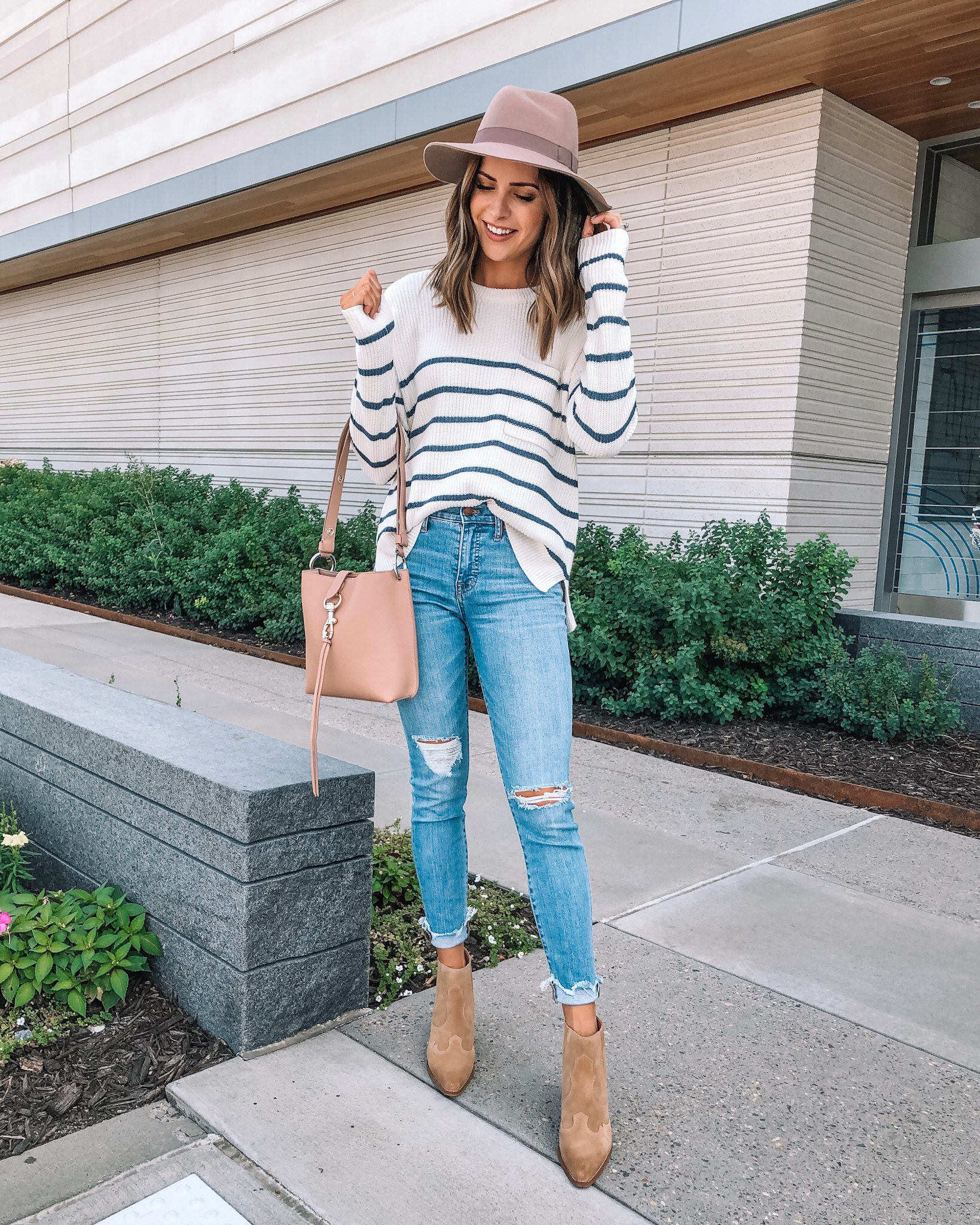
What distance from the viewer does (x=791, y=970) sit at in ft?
9.62

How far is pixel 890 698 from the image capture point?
536 cm

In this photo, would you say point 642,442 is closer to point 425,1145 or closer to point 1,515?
point 425,1145

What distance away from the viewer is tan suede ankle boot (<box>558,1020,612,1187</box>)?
78.2 inches

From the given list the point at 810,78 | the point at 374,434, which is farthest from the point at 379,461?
the point at 810,78

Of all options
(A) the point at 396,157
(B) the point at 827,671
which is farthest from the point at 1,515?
(B) the point at 827,671

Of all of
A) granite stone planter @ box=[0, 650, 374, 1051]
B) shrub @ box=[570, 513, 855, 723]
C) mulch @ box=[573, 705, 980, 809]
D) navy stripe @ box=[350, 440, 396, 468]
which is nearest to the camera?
navy stripe @ box=[350, 440, 396, 468]

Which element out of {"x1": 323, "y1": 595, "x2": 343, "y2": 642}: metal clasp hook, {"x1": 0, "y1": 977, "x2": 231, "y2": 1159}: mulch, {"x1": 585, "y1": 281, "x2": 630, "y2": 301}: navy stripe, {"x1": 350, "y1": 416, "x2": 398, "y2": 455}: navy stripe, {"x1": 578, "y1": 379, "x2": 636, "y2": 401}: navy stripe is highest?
{"x1": 585, "y1": 281, "x2": 630, "y2": 301}: navy stripe

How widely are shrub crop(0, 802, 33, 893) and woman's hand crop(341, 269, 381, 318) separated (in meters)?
1.71

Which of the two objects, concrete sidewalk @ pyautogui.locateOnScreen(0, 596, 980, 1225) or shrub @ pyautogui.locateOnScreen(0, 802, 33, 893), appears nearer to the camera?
concrete sidewalk @ pyautogui.locateOnScreen(0, 596, 980, 1225)

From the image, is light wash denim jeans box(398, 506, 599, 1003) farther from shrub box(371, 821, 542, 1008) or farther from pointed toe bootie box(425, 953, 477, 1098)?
shrub box(371, 821, 542, 1008)

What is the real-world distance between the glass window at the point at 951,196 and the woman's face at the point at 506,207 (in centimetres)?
593

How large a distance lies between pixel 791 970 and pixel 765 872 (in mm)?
793

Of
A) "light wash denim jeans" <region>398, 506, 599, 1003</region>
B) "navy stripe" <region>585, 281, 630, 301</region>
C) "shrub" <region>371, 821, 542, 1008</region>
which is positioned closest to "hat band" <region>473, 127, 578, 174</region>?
"navy stripe" <region>585, 281, 630, 301</region>

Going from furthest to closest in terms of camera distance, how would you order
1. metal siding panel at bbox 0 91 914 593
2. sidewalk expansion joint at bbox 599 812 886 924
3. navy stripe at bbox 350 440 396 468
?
1. metal siding panel at bbox 0 91 914 593
2. sidewalk expansion joint at bbox 599 812 886 924
3. navy stripe at bbox 350 440 396 468
